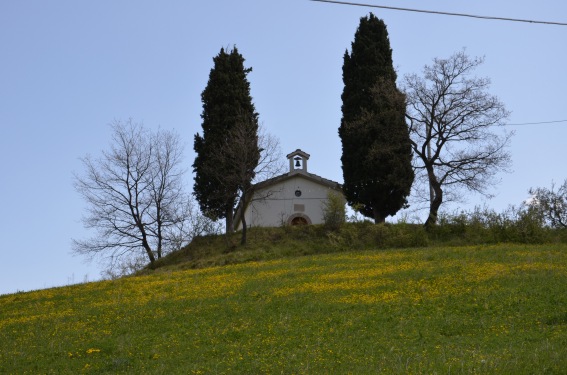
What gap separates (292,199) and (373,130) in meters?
8.26

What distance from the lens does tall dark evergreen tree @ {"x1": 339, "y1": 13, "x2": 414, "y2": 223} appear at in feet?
139

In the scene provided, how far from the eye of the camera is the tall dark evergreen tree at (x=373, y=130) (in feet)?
139

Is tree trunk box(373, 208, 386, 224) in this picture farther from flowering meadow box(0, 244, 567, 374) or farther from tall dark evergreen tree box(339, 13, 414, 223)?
flowering meadow box(0, 244, 567, 374)

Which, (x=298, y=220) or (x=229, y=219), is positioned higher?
(x=229, y=219)

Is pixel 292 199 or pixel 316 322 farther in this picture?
pixel 292 199

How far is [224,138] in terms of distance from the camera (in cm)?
4606

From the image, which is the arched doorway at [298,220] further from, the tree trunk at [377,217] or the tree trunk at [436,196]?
the tree trunk at [436,196]

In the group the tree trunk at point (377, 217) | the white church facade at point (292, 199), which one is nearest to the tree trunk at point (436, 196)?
the tree trunk at point (377, 217)

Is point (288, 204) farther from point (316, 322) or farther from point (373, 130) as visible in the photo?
point (316, 322)

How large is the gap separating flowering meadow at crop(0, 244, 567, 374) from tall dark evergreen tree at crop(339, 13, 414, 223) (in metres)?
12.8

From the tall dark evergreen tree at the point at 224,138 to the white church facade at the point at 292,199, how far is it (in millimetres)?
2760

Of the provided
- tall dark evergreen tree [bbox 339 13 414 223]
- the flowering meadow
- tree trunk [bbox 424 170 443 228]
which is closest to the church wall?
tall dark evergreen tree [bbox 339 13 414 223]

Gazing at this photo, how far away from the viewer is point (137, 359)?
17656 millimetres

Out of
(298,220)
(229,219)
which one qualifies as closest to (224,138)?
(229,219)
